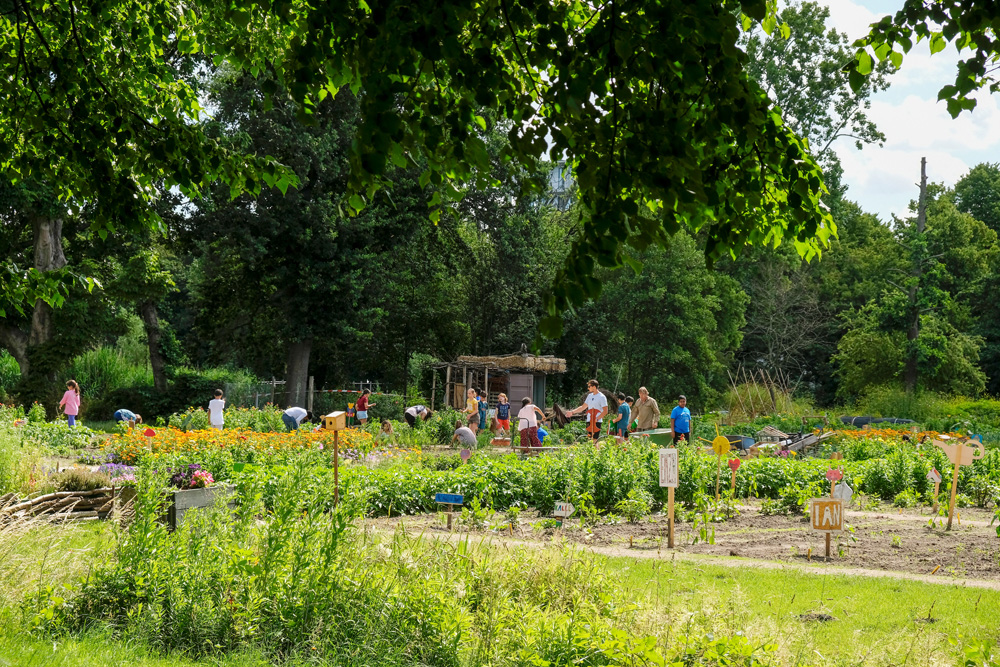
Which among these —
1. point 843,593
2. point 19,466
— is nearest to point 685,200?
point 843,593

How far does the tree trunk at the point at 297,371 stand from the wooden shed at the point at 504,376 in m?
4.07

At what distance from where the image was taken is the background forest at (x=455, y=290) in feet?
83.5

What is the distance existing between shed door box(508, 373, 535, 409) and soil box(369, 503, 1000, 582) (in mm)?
16828

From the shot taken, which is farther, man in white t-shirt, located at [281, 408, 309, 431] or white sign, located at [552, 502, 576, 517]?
A: man in white t-shirt, located at [281, 408, 309, 431]

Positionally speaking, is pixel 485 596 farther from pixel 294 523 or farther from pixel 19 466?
pixel 19 466

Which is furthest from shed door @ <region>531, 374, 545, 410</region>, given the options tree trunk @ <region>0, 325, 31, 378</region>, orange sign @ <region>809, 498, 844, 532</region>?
orange sign @ <region>809, 498, 844, 532</region>

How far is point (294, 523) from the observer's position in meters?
5.54

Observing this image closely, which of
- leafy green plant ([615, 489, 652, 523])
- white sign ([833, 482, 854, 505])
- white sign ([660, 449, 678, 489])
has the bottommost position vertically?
leafy green plant ([615, 489, 652, 523])

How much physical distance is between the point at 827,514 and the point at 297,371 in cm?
2176

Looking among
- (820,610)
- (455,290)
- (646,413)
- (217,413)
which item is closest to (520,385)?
(455,290)

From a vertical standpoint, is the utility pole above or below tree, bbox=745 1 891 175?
below

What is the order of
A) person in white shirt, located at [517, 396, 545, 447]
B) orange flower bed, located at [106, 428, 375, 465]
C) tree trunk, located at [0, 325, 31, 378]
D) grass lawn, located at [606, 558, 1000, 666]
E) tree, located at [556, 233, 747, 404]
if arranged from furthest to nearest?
1. tree, located at [556, 233, 747, 404]
2. tree trunk, located at [0, 325, 31, 378]
3. person in white shirt, located at [517, 396, 545, 447]
4. orange flower bed, located at [106, 428, 375, 465]
5. grass lawn, located at [606, 558, 1000, 666]

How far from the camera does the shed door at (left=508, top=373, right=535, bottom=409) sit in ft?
89.1

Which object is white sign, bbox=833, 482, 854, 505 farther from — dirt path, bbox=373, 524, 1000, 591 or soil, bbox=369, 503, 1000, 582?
dirt path, bbox=373, 524, 1000, 591
